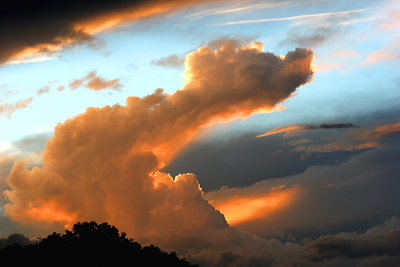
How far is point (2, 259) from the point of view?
88.1 metres

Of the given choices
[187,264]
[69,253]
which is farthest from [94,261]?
[187,264]

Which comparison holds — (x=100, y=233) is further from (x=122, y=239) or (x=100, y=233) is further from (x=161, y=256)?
(x=161, y=256)

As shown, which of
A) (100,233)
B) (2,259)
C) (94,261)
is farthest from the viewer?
(100,233)

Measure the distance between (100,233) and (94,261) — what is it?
24.5ft

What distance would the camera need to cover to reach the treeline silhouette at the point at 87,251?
89.6 metres

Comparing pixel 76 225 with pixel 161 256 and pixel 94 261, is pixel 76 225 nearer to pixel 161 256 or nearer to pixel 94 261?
pixel 94 261

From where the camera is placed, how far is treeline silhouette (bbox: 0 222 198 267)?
294 ft

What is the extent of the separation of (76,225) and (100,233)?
5014 millimetres

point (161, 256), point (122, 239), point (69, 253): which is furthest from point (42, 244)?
point (161, 256)

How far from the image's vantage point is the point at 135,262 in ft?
326

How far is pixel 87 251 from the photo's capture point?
95.4 meters

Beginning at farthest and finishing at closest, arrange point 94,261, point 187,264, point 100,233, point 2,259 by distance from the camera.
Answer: point 187,264
point 100,233
point 94,261
point 2,259

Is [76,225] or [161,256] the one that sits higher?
[76,225]

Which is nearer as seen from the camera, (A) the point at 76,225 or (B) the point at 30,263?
(B) the point at 30,263
